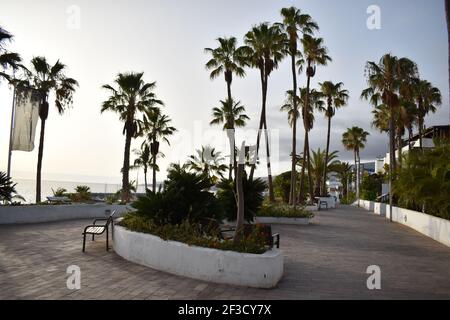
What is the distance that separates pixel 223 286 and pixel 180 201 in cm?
362

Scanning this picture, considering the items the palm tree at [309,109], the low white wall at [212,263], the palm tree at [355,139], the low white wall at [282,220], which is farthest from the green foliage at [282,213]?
the palm tree at [355,139]

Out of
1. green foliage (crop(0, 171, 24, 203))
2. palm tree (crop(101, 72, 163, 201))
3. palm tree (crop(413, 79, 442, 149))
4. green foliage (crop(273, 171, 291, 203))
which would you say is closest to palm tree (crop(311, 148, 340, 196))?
green foliage (crop(273, 171, 291, 203))

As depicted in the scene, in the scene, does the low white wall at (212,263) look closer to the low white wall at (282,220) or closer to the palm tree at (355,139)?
the low white wall at (282,220)

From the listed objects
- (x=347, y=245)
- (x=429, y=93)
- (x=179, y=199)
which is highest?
(x=429, y=93)

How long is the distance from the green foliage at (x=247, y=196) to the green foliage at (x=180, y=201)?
4.45 metres

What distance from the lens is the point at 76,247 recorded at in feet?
32.6

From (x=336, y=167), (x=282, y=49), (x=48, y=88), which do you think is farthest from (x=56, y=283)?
(x=336, y=167)

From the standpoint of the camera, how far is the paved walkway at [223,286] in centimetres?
604

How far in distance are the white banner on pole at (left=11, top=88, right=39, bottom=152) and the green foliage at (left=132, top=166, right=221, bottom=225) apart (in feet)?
35.6

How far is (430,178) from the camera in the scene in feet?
45.7

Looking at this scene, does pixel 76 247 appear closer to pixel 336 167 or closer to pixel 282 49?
pixel 282 49

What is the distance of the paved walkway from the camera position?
6035 millimetres
